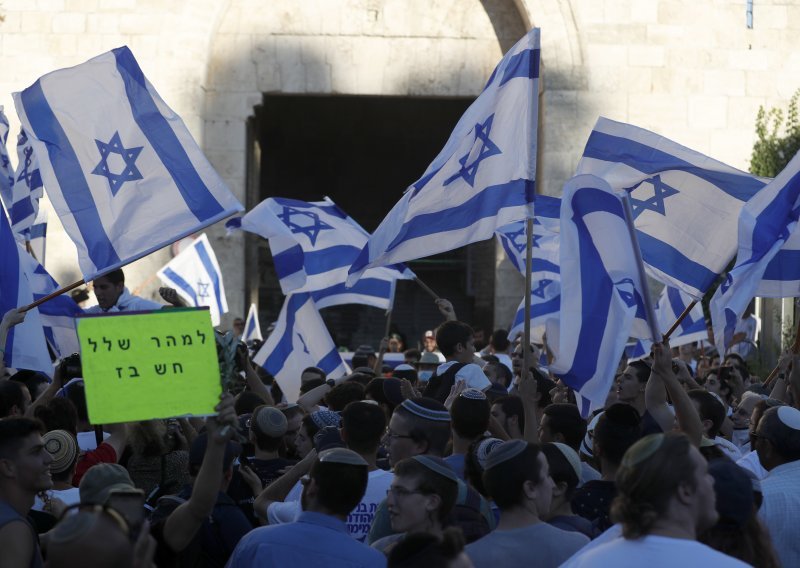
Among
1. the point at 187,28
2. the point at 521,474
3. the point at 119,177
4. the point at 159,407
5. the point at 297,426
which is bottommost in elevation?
the point at 297,426

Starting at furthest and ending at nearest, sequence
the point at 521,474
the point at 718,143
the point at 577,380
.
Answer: the point at 718,143, the point at 577,380, the point at 521,474

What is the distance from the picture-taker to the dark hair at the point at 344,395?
6492 mm

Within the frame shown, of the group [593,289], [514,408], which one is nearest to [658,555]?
[514,408]

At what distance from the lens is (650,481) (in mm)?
2951

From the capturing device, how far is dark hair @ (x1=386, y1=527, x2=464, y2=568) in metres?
2.96

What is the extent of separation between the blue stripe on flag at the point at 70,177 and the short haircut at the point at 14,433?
8.30 feet

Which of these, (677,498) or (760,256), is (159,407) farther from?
(760,256)

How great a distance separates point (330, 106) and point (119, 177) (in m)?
18.5

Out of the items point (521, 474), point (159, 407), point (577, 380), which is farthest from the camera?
point (577, 380)

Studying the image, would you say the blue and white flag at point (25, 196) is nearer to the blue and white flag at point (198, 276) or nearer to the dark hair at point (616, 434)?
the blue and white flag at point (198, 276)

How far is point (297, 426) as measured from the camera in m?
6.38

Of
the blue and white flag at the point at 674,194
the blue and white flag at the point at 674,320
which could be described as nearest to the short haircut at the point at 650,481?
the blue and white flag at the point at 674,320

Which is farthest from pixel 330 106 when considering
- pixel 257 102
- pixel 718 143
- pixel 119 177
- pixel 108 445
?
pixel 108 445

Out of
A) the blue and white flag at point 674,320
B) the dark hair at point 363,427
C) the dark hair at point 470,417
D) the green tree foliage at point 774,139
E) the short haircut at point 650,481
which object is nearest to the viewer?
the short haircut at point 650,481
